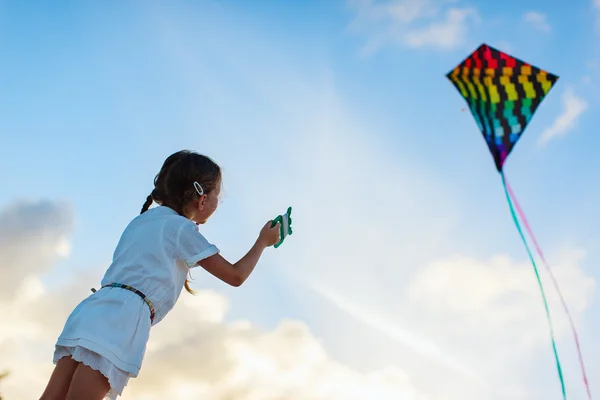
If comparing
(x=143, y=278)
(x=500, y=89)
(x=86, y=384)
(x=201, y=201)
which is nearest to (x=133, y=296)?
(x=143, y=278)

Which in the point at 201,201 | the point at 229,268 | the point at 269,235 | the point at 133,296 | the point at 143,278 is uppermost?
the point at 201,201

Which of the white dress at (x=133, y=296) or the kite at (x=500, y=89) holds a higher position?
the kite at (x=500, y=89)

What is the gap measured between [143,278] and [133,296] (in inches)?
4.9

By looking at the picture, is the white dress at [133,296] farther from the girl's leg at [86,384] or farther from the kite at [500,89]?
the kite at [500,89]

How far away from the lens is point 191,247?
3.60m

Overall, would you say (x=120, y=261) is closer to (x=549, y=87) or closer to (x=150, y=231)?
(x=150, y=231)

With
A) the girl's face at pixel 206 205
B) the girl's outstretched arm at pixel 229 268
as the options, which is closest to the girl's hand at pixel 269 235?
the girl's outstretched arm at pixel 229 268

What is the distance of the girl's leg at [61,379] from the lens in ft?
10.7

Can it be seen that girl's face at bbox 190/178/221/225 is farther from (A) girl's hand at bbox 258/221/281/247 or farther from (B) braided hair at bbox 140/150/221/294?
(A) girl's hand at bbox 258/221/281/247

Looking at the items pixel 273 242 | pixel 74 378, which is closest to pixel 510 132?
pixel 273 242

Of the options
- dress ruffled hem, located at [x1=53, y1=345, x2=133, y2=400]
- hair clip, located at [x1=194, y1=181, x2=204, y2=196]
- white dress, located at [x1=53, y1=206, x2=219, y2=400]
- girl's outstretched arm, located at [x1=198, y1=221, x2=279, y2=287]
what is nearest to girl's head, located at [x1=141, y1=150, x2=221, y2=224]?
hair clip, located at [x1=194, y1=181, x2=204, y2=196]

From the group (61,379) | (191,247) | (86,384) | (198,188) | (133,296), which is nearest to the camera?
(86,384)

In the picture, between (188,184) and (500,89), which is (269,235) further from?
(500,89)

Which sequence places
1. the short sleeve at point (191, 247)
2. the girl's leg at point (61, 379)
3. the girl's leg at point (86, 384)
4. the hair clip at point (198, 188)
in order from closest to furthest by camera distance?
1. the girl's leg at point (86, 384)
2. the girl's leg at point (61, 379)
3. the short sleeve at point (191, 247)
4. the hair clip at point (198, 188)
